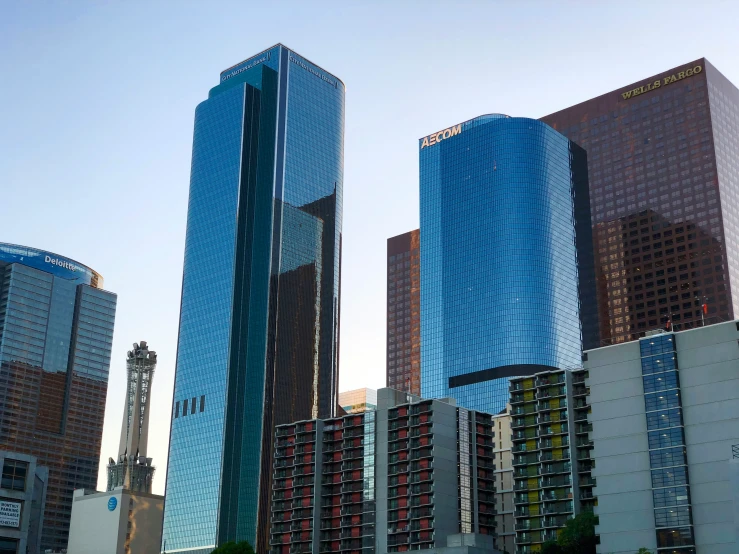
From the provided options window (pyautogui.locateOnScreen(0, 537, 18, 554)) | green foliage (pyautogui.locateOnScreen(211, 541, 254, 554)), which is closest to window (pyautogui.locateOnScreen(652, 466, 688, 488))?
green foliage (pyautogui.locateOnScreen(211, 541, 254, 554))

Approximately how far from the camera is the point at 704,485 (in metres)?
144

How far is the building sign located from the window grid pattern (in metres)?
104

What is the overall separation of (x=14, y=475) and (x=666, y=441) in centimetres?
10740

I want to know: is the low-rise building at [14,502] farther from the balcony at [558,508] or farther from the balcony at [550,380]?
the balcony at [550,380]

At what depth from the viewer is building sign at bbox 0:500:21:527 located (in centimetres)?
15888

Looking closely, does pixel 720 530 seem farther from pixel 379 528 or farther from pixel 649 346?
pixel 379 528

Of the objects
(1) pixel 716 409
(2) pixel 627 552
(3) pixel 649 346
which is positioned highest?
(3) pixel 649 346

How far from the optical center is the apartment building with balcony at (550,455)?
181125 millimetres

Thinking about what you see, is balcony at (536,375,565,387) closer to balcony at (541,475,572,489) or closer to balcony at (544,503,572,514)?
balcony at (541,475,572,489)

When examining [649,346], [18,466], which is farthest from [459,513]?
[18,466]

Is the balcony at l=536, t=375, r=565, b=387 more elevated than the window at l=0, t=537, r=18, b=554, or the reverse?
the balcony at l=536, t=375, r=565, b=387

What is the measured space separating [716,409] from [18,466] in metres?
115

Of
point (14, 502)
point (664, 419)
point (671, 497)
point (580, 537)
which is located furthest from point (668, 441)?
point (14, 502)

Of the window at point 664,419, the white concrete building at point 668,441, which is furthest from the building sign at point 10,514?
the window at point 664,419
